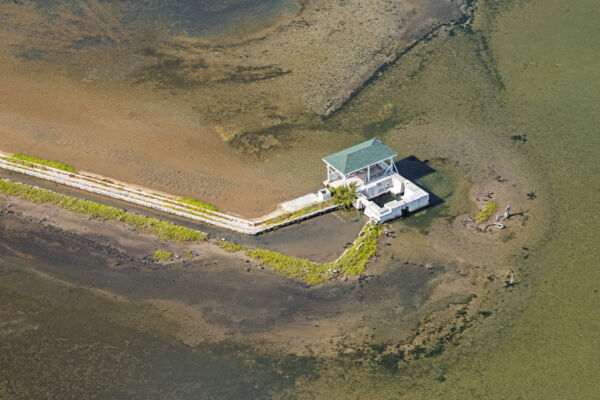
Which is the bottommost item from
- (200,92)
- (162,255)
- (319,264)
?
(319,264)

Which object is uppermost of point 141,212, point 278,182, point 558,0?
point 558,0

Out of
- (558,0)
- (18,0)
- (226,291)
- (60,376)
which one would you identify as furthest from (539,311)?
(18,0)

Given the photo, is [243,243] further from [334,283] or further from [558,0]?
[558,0]

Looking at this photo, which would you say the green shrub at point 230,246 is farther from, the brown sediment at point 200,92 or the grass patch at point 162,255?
the brown sediment at point 200,92

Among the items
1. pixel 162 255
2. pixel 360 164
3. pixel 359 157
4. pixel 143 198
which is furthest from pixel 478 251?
pixel 143 198

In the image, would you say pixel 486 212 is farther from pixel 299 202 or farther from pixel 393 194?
pixel 299 202

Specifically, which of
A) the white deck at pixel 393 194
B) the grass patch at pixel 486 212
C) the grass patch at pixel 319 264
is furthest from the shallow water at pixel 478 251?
the grass patch at pixel 486 212

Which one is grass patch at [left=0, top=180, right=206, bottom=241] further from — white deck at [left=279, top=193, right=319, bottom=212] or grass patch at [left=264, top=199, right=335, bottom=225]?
white deck at [left=279, top=193, right=319, bottom=212]
